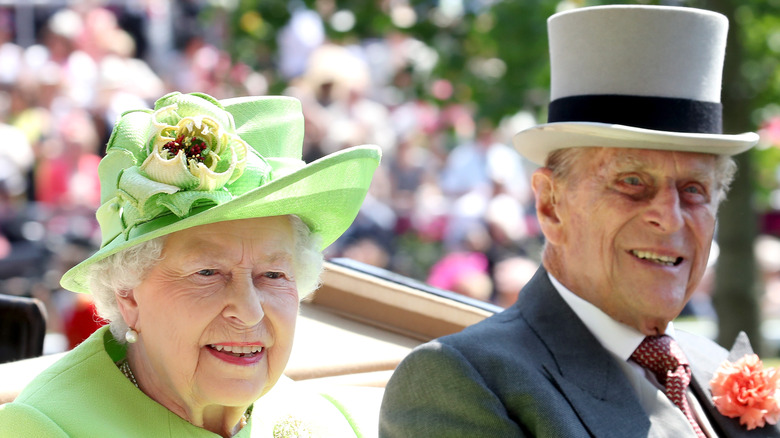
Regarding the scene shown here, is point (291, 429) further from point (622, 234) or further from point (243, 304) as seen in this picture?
point (622, 234)

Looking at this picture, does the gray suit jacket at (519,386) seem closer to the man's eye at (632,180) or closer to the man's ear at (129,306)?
the man's eye at (632,180)

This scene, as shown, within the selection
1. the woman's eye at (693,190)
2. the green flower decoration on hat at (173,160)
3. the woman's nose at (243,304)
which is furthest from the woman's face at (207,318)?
the woman's eye at (693,190)

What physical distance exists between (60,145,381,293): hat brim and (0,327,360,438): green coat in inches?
7.8

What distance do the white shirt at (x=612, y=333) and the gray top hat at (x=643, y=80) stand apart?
0.43 meters

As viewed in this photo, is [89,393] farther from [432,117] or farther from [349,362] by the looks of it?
[432,117]

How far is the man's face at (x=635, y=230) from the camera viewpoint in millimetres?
2730

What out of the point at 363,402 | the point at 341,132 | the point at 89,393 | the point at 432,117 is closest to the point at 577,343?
the point at 363,402

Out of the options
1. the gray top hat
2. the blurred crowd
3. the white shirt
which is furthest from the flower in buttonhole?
the blurred crowd

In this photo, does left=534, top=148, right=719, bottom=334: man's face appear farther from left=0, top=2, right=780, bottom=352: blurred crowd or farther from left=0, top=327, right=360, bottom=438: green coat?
left=0, top=2, right=780, bottom=352: blurred crowd

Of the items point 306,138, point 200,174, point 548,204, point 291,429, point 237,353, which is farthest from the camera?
point 306,138

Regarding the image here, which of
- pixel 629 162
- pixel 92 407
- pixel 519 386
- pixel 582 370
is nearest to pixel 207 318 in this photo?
pixel 92 407

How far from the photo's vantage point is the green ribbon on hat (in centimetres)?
212

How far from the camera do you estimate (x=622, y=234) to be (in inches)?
108

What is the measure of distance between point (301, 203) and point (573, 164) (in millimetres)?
887
